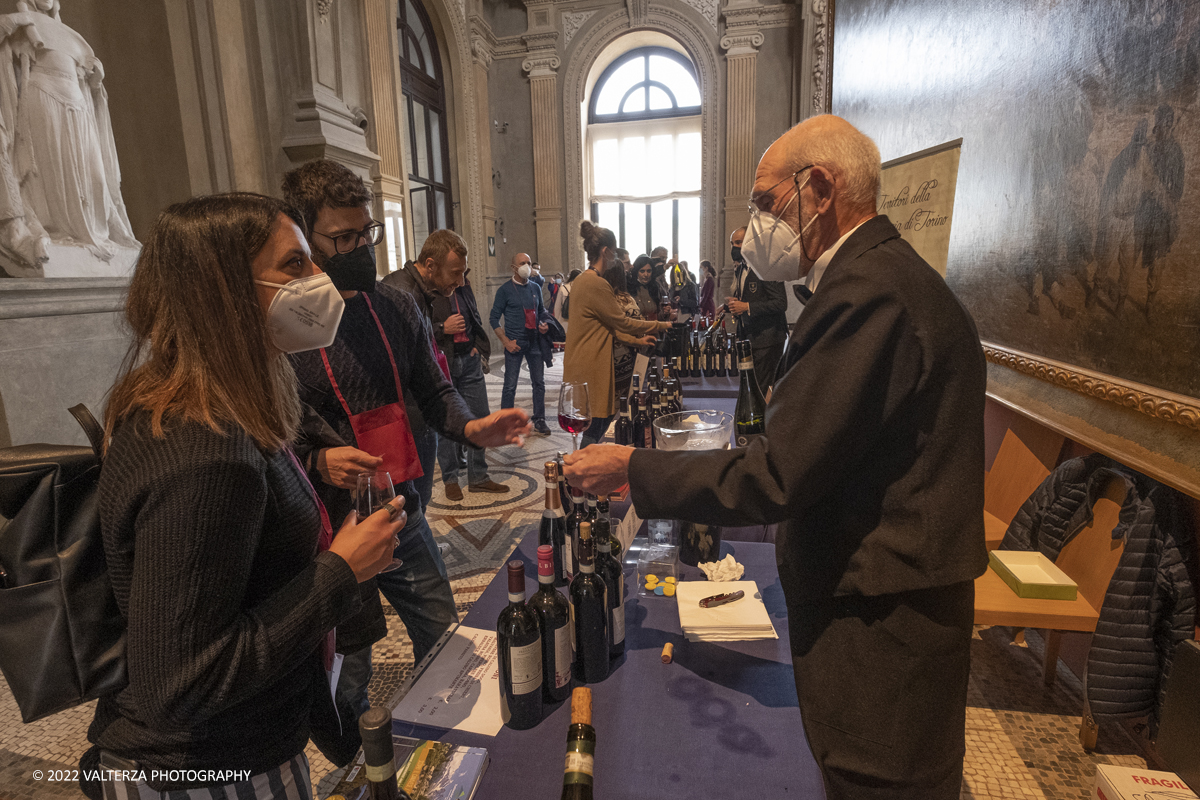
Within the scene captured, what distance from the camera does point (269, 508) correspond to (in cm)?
99

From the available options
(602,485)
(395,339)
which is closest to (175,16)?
(395,339)

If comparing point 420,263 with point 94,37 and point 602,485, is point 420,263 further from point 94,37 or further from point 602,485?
point 94,37

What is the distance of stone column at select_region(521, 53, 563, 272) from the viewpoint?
42.0ft

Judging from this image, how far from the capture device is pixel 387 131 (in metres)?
7.87

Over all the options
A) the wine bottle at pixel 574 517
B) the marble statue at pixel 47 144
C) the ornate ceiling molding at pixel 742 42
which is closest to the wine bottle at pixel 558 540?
the wine bottle at pixel 574 517

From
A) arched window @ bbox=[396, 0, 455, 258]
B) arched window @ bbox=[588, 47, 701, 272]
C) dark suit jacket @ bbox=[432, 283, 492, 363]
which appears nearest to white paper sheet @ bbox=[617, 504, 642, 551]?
dark suit jacket @ bbox=[432, 283, 492, 363]

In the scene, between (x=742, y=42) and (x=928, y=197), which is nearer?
(x=928, y=197)

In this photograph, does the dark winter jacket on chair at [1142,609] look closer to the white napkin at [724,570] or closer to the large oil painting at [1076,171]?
the large oil painting at [1076,171]

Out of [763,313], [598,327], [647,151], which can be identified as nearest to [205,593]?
[598,327]

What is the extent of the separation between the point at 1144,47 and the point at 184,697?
→ 9.49ft

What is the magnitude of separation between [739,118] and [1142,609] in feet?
40.2

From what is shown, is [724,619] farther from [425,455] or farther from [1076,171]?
[1076,171]

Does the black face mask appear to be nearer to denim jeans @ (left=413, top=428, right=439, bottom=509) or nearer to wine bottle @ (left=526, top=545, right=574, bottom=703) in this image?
denim jeans @ (left=413, top=428, right=439, bottom=509)

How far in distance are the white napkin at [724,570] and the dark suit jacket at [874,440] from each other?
61 centimetres
